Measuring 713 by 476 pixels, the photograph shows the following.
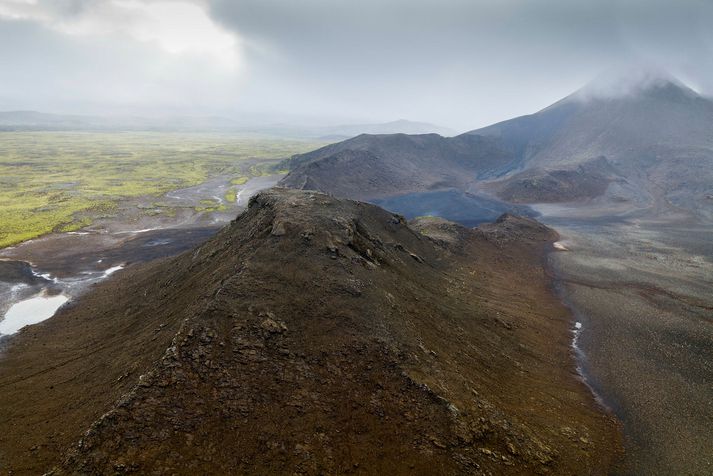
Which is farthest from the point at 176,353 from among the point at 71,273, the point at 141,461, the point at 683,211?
the point at 683,211

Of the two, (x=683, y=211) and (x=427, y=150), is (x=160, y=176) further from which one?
(x=683, y=211)

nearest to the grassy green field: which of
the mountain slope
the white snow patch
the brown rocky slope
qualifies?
the white snow patch

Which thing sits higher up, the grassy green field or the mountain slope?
the mountain slope

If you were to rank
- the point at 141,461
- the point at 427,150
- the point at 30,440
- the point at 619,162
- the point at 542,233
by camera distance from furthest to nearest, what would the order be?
the point at 427,150 < the point at 619,162 < the point at 542,233 < the point at 30,440 < the point at 141,461

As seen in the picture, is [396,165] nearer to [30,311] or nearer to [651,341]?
[651,341]

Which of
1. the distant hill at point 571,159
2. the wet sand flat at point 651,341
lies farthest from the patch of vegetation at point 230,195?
the wet sand flat at point 651,341

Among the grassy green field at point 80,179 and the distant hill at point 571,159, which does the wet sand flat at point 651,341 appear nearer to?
the distant hill at point 571,159

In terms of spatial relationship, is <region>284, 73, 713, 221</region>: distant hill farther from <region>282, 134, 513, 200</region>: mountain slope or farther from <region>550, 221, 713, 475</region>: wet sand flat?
<region>550, 221, 713, 475</region>: wet sand flat
